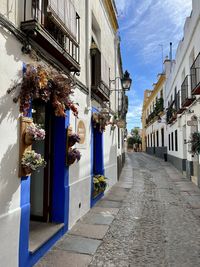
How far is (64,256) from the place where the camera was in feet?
12.3

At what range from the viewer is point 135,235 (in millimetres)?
4754

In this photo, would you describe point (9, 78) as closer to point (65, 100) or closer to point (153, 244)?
point (65, 100)

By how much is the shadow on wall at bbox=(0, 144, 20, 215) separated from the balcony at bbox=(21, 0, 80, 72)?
164cm

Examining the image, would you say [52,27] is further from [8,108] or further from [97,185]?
A: [97,185]

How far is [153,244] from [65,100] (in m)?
2.99

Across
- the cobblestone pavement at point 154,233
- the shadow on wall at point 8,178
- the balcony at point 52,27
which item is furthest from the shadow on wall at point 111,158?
the shadow on wall at point 8,178

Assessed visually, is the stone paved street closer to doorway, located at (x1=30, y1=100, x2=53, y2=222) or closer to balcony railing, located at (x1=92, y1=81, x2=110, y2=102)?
doorway, located at (x1=30, y1=100, x2=53, y2=222)

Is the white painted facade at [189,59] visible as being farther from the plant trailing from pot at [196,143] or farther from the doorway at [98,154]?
the doorway at [98,154]

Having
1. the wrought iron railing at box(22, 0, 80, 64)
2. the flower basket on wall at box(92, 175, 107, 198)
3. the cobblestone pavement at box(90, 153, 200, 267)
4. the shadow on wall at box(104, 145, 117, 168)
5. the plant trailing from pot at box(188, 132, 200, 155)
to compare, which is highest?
the wrought iron railing at box(22, 0, 80, 64)

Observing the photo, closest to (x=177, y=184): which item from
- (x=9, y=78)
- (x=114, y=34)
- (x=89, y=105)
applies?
(x=89, y=105)

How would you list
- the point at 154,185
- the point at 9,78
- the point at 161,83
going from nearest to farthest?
the point at 9,78 < the point at 154,185 < the point at 161,83

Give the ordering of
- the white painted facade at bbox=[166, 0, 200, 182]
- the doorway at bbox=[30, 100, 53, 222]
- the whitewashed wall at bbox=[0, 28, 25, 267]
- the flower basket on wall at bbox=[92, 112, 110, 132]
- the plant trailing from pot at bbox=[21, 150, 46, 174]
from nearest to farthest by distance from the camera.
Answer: the whitewashed wall at bbox=[0, 28, 25, 267], the plant trailing from pot at bbox=[21, 150, 46, 174], the doorway at bbox=[30, 100, 53, 222], the flower basket on wall at bbox=[92, 112, 110, 132], the white painted facade at bbox=[166, 0, 200, 182]

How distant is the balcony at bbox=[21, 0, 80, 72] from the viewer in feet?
11.1

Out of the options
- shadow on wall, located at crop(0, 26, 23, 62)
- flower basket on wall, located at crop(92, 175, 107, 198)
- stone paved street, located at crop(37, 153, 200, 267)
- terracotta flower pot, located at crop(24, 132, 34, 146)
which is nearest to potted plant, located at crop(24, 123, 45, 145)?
terracotta flower pot, located at crop(24, 132, 34, 146)
